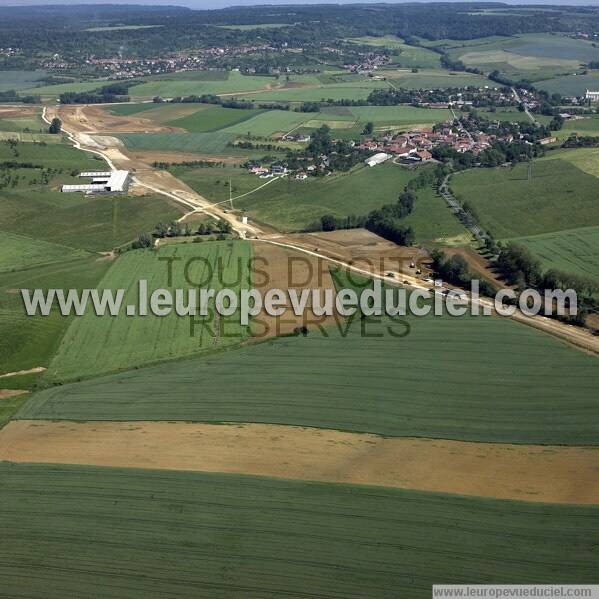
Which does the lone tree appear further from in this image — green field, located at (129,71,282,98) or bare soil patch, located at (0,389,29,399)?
bare soil patch, located at (0,389,29,399)

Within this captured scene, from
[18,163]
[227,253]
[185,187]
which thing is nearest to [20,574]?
[227,253]

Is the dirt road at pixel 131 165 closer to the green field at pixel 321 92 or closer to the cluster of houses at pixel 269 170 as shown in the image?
the cluster of houses at pixel 269 170

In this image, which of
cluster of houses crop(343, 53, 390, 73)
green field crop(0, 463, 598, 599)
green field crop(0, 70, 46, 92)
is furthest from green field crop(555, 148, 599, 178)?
green field crop(0, 70, 46, 92)

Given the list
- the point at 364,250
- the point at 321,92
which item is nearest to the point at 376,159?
the point at 364,250

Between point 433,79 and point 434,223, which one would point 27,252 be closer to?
point 434,223

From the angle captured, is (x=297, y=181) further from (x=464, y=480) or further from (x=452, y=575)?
(x=452, y=575)
